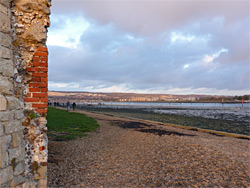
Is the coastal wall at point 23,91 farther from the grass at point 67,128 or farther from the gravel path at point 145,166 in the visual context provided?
the grass at point 67,128

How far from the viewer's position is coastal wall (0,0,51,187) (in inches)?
108

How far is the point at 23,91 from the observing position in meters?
3.20

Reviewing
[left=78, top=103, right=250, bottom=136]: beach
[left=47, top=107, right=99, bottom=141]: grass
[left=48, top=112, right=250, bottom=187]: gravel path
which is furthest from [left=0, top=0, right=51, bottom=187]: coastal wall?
[left=78, top=103, right=250, bottom=136]: beach

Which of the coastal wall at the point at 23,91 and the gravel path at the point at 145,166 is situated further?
the gravel path at the point at 145,166

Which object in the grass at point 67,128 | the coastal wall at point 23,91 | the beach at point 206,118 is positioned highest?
the coastal wall at point 23,91

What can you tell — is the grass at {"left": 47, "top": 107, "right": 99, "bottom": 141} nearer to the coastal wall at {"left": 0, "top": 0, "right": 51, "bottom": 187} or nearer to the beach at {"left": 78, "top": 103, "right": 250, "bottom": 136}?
the coastal wall at {"left": 0, "top": 0, "right": 51, "bottom": 187}

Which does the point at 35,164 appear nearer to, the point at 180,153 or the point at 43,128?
the point at 43,128

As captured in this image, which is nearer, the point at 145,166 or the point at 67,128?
the point at 145,166

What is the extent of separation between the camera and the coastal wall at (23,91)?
2.75 meters

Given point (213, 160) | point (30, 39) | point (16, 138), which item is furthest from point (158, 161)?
point (30, 39)

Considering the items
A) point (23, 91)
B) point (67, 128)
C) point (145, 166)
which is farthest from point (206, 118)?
point (23, 91)

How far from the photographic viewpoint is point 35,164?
126 inches

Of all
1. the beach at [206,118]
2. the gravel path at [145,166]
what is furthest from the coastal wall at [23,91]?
the beach at [206,118]

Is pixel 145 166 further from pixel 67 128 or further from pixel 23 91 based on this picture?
pixel 67 128
